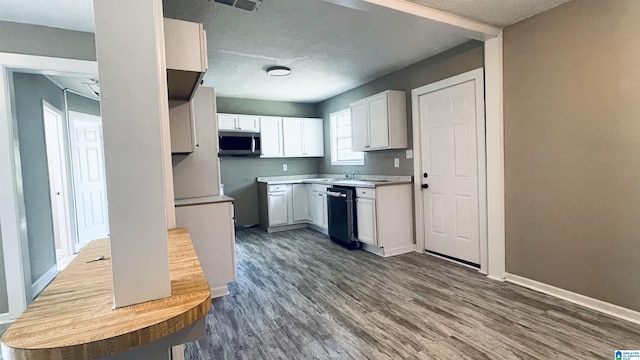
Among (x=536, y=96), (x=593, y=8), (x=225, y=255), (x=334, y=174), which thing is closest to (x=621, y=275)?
(x=536, y=96)

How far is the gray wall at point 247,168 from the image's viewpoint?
17.6 ft

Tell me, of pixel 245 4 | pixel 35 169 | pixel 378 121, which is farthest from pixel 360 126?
pixel 35 169

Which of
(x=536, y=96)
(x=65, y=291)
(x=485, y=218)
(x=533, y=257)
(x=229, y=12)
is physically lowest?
(x=533, y=257)

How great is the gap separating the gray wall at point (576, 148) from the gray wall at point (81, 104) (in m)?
5.37

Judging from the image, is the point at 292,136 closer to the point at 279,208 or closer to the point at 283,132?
the point at 283,132

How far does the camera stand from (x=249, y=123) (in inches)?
204

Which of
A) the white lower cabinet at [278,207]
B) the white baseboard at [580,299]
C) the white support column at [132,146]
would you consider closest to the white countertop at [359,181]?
the white lower cabinet at [278,207]

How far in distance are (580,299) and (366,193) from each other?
2.17 meters

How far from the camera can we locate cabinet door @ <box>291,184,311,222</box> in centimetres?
530

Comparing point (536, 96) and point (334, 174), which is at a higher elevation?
point (536, 96)

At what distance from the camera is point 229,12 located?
2361mm

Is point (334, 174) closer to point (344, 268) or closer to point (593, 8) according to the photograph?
point (344, 268)

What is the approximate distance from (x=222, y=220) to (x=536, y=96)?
113 inches

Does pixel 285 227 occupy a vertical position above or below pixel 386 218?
below
